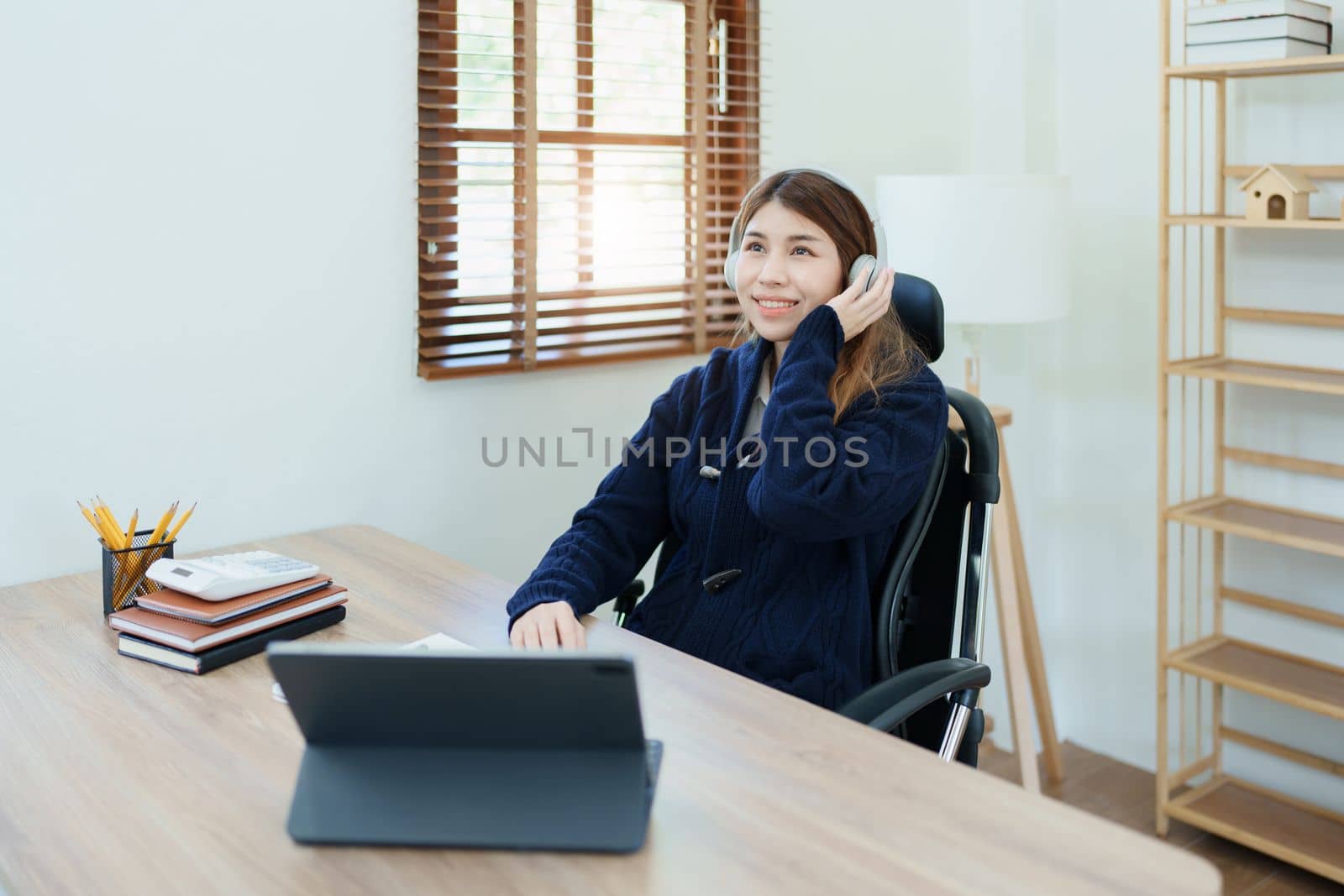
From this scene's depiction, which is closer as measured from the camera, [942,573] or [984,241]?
[942,573]

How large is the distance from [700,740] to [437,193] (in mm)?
1385

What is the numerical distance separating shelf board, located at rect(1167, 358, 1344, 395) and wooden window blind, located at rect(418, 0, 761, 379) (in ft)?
3.28

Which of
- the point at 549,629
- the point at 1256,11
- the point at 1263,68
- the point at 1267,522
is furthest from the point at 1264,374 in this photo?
the point at 549,629

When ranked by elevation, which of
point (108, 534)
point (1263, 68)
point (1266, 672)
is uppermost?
point (1263, 68)

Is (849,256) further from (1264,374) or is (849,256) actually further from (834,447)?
(1264,374)

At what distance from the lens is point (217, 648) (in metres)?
1.66

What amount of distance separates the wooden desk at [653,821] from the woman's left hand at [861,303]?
1.91ft

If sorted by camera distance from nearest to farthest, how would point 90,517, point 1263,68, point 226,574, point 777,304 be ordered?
point 226,574, point 90,517, point 777,304, point 1263,68

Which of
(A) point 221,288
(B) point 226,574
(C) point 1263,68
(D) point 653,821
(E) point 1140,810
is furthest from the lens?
(E) point 1140,810

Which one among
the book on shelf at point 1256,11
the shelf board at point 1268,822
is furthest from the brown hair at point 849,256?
the shelf board at point 1268,822

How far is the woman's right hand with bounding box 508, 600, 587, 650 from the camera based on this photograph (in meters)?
1.70

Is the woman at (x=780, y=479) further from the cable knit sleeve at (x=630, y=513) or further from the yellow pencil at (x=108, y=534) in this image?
the yellow pencil at (x=108, y=534)

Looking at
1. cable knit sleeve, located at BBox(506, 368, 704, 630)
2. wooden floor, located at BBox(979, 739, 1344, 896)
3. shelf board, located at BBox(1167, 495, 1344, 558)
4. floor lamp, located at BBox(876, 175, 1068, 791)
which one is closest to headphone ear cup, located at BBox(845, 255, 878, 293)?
cable knit sleeve, located at BBox(506, 368, 704, 630)

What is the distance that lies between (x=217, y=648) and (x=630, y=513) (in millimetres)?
673
